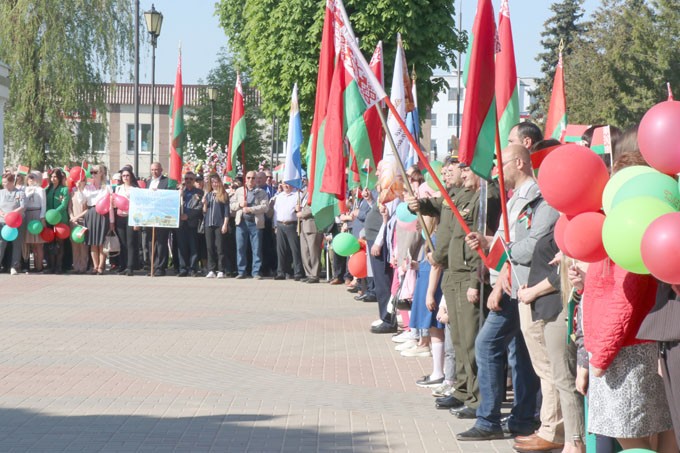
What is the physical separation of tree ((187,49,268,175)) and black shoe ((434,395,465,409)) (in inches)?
2178

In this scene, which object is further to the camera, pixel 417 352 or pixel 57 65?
pixel 57 65

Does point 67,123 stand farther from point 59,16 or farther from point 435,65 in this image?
point 435,65

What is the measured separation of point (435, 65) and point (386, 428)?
88.5ft

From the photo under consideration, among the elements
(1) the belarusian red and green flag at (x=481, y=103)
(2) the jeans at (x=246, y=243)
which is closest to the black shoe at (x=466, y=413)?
(1) the belarusian red and green flag at (x=481, y=103)

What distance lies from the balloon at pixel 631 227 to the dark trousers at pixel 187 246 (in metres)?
19.0

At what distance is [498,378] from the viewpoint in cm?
798

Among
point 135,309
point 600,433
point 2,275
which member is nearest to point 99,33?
point 2,275

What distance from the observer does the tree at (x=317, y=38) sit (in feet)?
108

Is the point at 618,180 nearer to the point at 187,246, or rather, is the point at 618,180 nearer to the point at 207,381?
the point at 207,381

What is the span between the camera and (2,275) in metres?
22.3

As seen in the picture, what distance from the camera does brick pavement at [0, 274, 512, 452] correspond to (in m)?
7.80

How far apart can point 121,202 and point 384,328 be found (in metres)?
9.95

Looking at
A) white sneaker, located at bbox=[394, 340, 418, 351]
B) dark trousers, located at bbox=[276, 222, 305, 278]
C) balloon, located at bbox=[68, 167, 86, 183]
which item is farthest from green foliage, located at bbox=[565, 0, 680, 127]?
white sneaker, located at bbox=[394, 340, 418, 351]

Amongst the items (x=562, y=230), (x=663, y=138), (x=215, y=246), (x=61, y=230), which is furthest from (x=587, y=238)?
(x=61, y=230)
